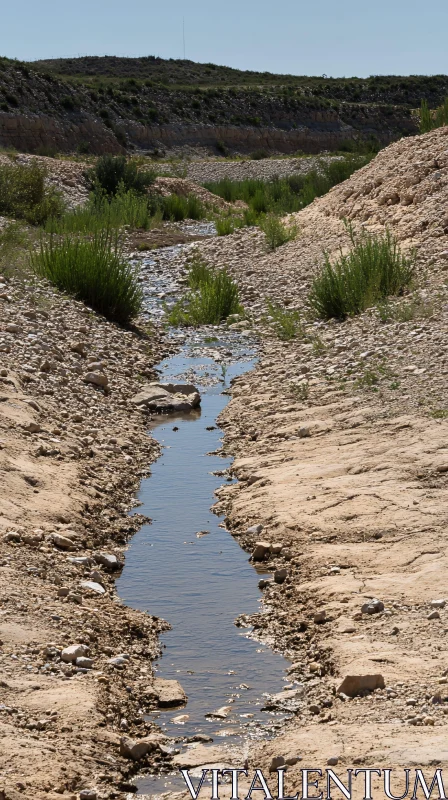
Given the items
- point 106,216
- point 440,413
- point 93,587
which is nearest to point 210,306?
point 106,216

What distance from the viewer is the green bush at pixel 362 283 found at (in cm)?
1123

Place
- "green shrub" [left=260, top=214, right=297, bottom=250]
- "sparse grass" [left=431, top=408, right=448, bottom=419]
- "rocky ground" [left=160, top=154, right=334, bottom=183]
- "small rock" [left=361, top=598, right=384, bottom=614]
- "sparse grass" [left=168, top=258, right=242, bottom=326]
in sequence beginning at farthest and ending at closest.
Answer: "rocky ground" [left=160, top=154, right=334, bottom=183], "green shrub" [left=260, top=214, right=297, bottom=250], "sparse grass" [left=168, top=258, right=242, bottom=326], "sparse grass" [left=431, top=408, right=448, bottom=419], "small rock" [left=361, top=598, right=384, bottom=614]

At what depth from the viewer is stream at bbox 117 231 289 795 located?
13.8 ft

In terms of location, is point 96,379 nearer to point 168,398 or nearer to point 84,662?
point 168,398

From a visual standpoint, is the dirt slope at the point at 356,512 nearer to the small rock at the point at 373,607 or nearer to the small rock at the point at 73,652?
the small rock at the point at 373,607

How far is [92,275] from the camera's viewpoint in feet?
39.2

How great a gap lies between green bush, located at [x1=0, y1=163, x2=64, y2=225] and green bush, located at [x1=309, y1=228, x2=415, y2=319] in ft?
24.1

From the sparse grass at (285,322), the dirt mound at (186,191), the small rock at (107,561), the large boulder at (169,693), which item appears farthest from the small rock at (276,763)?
the dirt mound at (186,191)

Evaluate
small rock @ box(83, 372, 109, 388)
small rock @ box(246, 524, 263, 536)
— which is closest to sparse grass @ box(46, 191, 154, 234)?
small rock @ box(83, 372, 109, 388)

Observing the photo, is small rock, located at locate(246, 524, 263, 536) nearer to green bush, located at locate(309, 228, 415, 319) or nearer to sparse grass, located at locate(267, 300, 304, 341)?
green bush, located at locate(309, 228, 415, 319)

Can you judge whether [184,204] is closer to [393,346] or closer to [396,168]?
[396,168]

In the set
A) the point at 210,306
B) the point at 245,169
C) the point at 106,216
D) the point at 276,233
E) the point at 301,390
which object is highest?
the point at 245,169

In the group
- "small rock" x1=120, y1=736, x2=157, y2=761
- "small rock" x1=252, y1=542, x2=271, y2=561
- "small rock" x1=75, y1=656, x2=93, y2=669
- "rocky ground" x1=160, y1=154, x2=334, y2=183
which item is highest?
"rocky ground" x1=160, y1=154, x2=334, y2=183

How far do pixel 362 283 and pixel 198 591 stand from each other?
648 cm
